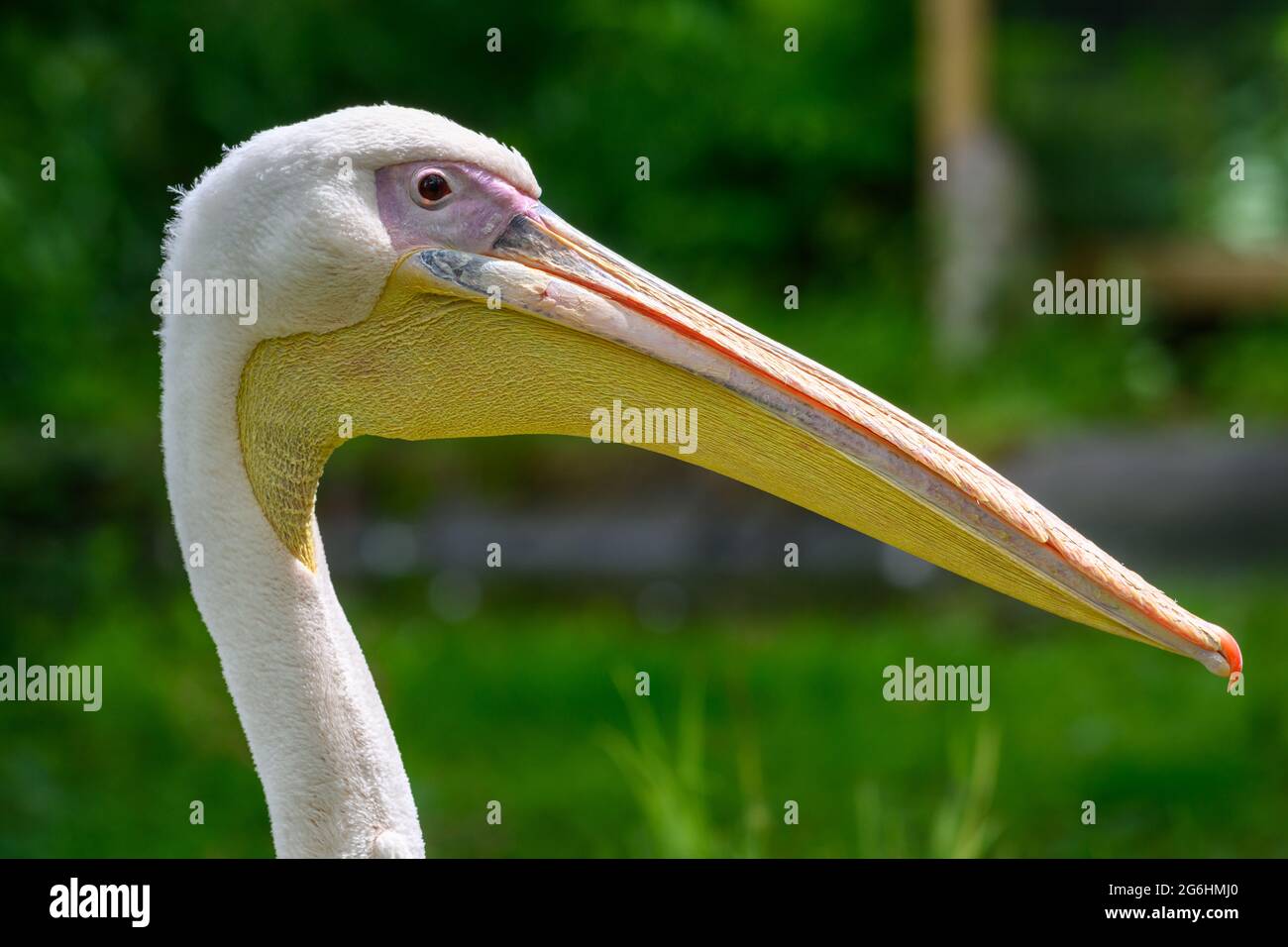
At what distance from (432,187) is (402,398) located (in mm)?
305

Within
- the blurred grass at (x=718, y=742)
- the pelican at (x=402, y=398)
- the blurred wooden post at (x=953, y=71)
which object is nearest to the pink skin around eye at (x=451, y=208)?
the pelican at (x=402, y=398)

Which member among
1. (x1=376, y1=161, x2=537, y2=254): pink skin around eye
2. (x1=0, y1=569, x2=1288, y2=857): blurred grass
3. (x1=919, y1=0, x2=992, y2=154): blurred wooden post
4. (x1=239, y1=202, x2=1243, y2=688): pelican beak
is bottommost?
→ (x1=0, y1=569, x2=1288, y2=857): blurred grass

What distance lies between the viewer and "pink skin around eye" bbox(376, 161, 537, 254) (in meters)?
2.11

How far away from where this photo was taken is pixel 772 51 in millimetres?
14195

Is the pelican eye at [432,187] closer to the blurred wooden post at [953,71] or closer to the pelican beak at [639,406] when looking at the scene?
the pelican beak at [639,406]

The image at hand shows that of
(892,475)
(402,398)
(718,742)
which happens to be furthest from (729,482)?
(892,475)

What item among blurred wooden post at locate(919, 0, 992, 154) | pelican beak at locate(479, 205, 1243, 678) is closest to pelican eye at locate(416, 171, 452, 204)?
pelican beak at locate(479, 205, 1243, 678)

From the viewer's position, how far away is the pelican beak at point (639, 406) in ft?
6.66

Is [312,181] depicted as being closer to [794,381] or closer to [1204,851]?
[794,381]

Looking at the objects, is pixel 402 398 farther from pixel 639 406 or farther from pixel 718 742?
pixel 718 742

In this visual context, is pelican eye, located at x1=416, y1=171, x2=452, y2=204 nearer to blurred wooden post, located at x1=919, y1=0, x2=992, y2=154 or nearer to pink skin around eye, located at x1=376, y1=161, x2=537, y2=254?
pink skin around eye, located at x1=376, y1=161, x2=537, y2=254

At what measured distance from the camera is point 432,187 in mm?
2123

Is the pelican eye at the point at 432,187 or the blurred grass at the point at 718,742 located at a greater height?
the pelican eye at the point at 432,187
